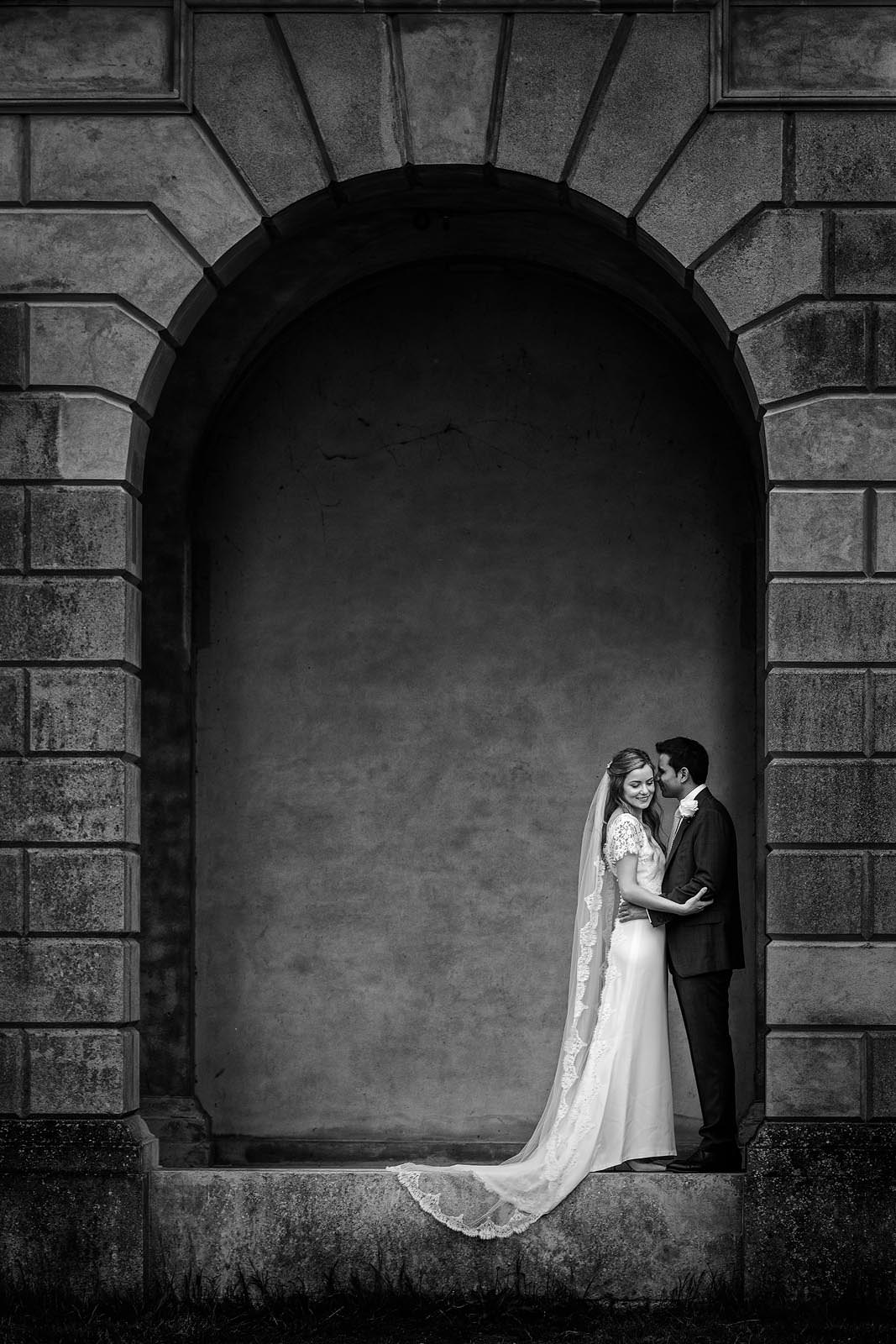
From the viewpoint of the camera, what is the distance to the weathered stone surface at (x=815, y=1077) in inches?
328

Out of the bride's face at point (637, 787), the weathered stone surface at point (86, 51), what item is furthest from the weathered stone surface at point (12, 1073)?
the weathered stone surface at point (86, 51)

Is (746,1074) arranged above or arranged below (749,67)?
below

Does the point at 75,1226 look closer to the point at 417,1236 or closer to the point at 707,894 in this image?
the point at 417,1236

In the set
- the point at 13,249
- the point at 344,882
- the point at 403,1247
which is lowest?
the point at 403,1247

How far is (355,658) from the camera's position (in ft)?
34.7

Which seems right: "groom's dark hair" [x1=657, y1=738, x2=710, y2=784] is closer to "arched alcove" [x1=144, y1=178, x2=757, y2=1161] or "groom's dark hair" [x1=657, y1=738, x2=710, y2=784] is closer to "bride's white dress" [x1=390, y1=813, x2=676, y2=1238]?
"bride's white dress" [x1=390, y1=813, x2=676, y2=1238]

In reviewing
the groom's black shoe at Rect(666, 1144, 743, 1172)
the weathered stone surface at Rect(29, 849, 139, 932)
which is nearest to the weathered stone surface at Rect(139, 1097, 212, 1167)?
the weathered stone surface at Rect(29, 849, 139, 932)

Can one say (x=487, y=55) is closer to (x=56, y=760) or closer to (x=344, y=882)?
(x=56, y=760)

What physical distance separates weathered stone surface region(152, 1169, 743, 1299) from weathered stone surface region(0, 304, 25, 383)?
412 cm

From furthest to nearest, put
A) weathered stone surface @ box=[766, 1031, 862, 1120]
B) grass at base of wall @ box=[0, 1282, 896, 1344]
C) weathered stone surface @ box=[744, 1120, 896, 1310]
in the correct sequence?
weathered stone surface @ box=[766, 1031, 862, 1120]
weathered stone surface @ box=[744, 1120, 896, 1310]
grass at base of wall @ box=[0, 1282, 896, 1344]

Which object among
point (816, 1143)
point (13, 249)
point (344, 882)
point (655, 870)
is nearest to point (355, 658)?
point (344, 882)

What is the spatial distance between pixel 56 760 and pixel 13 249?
2.62m

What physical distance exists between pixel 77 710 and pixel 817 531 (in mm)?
3831

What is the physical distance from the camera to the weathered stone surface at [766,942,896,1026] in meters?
8.35
